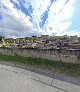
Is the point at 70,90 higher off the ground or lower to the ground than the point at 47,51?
lower

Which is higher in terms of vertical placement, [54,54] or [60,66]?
[54,54]

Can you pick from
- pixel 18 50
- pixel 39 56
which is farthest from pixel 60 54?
pixel 18 50

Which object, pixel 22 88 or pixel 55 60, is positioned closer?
pixel 22 88

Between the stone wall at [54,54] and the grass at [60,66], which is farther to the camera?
the stone wall at [54,54]

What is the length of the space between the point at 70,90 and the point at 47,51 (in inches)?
543

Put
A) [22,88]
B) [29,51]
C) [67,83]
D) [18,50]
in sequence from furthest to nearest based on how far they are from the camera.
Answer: [18,50] → [29,51] → [67,83] → [22,88]

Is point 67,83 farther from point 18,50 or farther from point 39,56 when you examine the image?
point 18,50

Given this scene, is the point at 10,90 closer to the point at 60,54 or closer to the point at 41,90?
the point at 41,90

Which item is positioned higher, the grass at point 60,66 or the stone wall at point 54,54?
the stone wall at point 54,54

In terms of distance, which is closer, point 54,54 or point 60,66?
point 60,66

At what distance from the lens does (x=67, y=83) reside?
9.49 meters

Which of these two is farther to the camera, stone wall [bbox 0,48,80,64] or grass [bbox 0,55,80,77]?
stone wall [bbox 0,48,80,64]

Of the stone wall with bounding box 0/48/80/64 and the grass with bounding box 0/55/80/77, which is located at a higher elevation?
the stone wall with bounding box 0/48/80/64

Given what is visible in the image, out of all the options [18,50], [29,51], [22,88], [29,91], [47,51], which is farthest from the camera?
[18,50]
